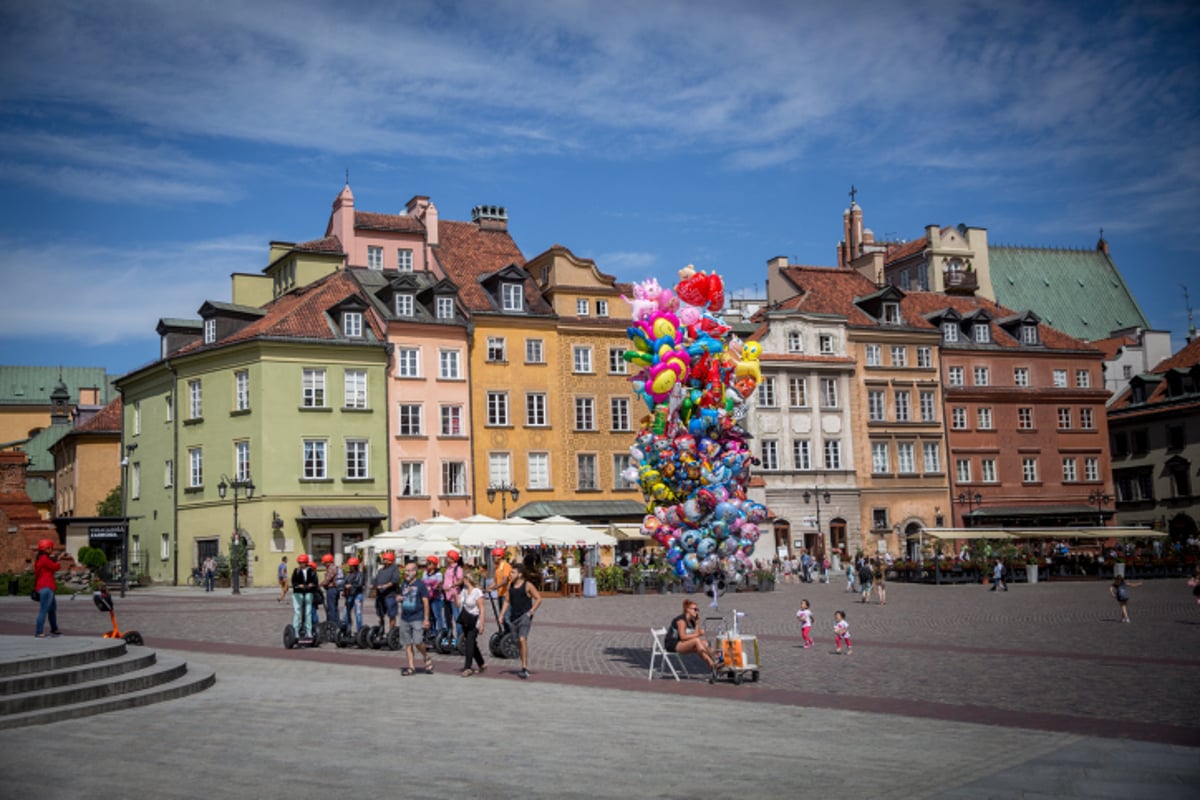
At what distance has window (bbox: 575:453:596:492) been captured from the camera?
5444 centimetres

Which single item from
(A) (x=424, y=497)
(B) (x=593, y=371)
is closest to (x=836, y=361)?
(B) (x=593, y=371)

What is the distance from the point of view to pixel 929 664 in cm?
1845

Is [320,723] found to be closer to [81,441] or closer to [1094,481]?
[81,441]

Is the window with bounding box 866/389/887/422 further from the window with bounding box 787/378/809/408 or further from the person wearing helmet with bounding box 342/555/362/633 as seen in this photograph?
the person wearing helmet with bounding box 342/555/362/633

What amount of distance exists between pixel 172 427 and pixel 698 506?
4020 cm

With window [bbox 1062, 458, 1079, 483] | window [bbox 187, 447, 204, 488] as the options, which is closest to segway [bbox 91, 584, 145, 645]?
window [bbox 187, 447, 204, 488]

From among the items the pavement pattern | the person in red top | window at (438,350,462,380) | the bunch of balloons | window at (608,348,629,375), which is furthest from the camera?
window at (608,348,629,375)

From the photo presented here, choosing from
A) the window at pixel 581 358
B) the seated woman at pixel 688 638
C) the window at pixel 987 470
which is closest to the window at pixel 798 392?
the window at pixel 581 358

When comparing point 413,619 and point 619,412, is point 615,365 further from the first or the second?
point 413,619

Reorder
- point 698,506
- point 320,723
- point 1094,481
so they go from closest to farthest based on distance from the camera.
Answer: point 320,723 → point 698,506 → point 1094,481

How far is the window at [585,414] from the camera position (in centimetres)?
5499

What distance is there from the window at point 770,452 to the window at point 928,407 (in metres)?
9.22

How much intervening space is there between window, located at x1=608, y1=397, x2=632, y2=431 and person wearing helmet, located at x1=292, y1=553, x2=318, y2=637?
3428cm

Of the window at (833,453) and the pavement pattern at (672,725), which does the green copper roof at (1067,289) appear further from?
the pavement pattern at (672,725)
